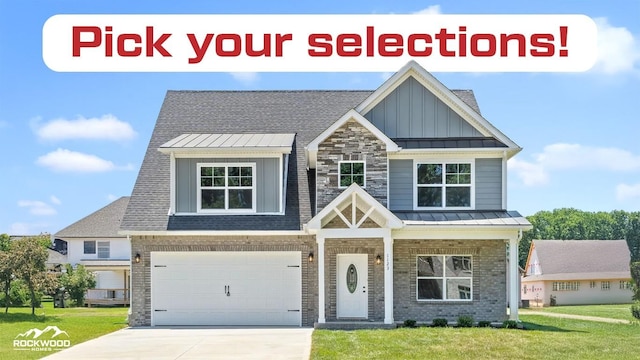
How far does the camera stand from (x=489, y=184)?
79.2 ft

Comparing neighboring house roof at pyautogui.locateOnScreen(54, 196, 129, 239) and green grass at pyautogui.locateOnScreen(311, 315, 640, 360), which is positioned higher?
neighboring house roof at pyautogui.locateOnScreen(54, 196, 129, 239)

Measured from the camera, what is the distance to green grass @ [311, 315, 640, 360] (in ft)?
53.3

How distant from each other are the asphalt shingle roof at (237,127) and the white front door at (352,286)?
192 cm

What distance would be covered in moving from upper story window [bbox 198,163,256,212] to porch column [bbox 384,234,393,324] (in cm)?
480

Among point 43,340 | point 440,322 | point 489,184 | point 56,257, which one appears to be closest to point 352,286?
point 440,322

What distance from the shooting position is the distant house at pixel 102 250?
47438 mm

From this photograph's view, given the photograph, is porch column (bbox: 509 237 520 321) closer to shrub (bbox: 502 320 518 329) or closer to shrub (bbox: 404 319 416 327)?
shrub (bbox: 502 320 518 329)

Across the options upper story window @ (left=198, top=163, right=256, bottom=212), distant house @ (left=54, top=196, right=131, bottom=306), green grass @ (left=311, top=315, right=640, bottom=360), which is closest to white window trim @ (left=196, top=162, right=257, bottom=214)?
upper story window @ (left=198, top=163, right=256, bottom=212)

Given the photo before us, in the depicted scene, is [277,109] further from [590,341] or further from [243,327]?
[590,341]

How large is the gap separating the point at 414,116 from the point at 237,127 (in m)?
6.77

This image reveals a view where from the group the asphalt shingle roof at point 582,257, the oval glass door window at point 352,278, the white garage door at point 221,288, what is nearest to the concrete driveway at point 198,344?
the white garage door at point 221,288

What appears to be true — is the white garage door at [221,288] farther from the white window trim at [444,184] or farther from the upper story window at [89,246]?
the upper story window at [89,246]

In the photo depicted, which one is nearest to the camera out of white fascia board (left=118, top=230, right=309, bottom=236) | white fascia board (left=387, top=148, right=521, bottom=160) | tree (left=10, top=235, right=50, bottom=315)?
white fascia board (left=118, top=230, right=309, bottom=236)

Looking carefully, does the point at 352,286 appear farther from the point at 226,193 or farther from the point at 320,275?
the point at 226,193
